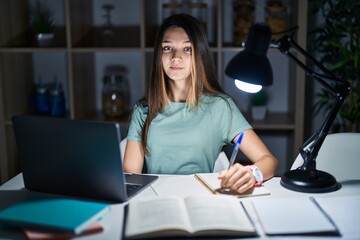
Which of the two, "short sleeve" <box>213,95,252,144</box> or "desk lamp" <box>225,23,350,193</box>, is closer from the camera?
"desk lamp" <box>225,23,350,193</box>

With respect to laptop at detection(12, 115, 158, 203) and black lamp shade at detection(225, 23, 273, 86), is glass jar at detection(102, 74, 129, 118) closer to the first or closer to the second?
laptop at detection(12, 115, 158, 203)

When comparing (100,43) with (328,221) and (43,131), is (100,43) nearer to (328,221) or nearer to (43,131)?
Answer: (43,131)

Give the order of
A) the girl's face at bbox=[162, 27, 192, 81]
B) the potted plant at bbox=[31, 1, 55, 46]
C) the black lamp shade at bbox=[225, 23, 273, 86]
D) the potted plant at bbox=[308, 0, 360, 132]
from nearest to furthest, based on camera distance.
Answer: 1. the black lamp shade at bbox=[225, 23, 273, 86]
2. the girl's face at bbox=[162, 27, 192, 81]
3. the potted plant at bbox=[308, 0, 360, 132]
4. the potted plant at bbox=[31, 1, 55, 46]

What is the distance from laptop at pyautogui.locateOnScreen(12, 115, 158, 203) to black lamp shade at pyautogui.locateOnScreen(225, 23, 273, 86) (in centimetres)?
35

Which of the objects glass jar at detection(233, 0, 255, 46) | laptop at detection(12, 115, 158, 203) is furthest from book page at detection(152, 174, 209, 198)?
glass jar at detection(233, 0, 255, 46)

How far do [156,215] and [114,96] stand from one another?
6.30 ft

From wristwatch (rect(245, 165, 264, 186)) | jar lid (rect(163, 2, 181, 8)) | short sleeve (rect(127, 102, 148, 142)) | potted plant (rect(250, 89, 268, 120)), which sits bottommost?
potted plant (rect(250, 89, 268, 120))

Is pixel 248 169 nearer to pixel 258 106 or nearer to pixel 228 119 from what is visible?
pixel 228 119

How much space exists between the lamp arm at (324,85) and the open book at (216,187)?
174mm

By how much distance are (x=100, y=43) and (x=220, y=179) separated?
188cm

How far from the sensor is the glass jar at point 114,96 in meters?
3.15

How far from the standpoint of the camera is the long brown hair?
1.98 meters

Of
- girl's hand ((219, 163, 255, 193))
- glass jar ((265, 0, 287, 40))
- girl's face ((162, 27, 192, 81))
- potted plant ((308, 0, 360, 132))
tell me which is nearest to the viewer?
girl's hand ((219, 163, 255, 193))

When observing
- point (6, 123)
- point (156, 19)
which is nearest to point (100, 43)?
point (156, 19)
